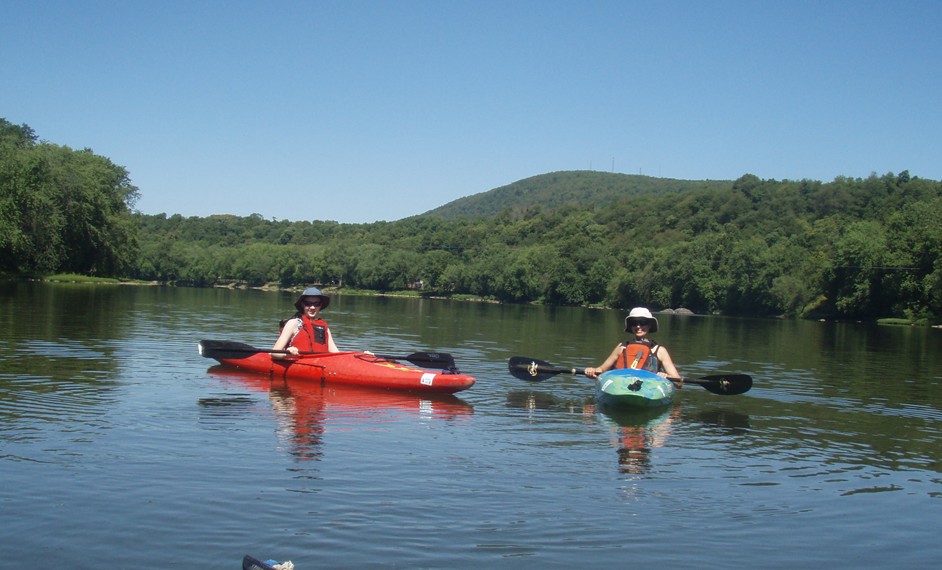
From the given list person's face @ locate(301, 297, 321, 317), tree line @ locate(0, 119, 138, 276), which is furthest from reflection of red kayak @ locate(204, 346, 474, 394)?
tree line @ locate(0, 119, 138, 276)

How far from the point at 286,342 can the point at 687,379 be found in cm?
810

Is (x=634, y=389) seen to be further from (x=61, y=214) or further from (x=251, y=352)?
(x=61, y=214)

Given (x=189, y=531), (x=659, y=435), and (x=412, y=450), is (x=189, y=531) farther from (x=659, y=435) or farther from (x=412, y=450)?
(x=659, y=435)

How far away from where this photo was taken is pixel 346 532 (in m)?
7.36

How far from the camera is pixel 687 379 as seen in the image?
16.6 metres

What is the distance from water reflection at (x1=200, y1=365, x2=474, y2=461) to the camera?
11773 mm

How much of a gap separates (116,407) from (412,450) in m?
5.23

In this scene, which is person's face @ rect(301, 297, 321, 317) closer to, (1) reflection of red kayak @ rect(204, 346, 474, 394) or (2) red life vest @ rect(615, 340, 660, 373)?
(1) reflection of red kayak @ rect(204, 346, 474, 394)

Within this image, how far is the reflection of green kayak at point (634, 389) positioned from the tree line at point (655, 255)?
63178 millimetres

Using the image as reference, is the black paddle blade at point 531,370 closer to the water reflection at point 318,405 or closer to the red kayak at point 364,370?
the red kayak at point 364,370

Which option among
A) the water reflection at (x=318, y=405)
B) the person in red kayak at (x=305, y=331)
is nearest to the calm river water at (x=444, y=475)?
the water reflection at (x=318, y=405)

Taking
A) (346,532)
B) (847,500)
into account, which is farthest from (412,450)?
(847,500)

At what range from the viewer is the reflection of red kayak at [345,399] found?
1425cm

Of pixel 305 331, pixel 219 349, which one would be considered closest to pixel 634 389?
pixel 305 331
